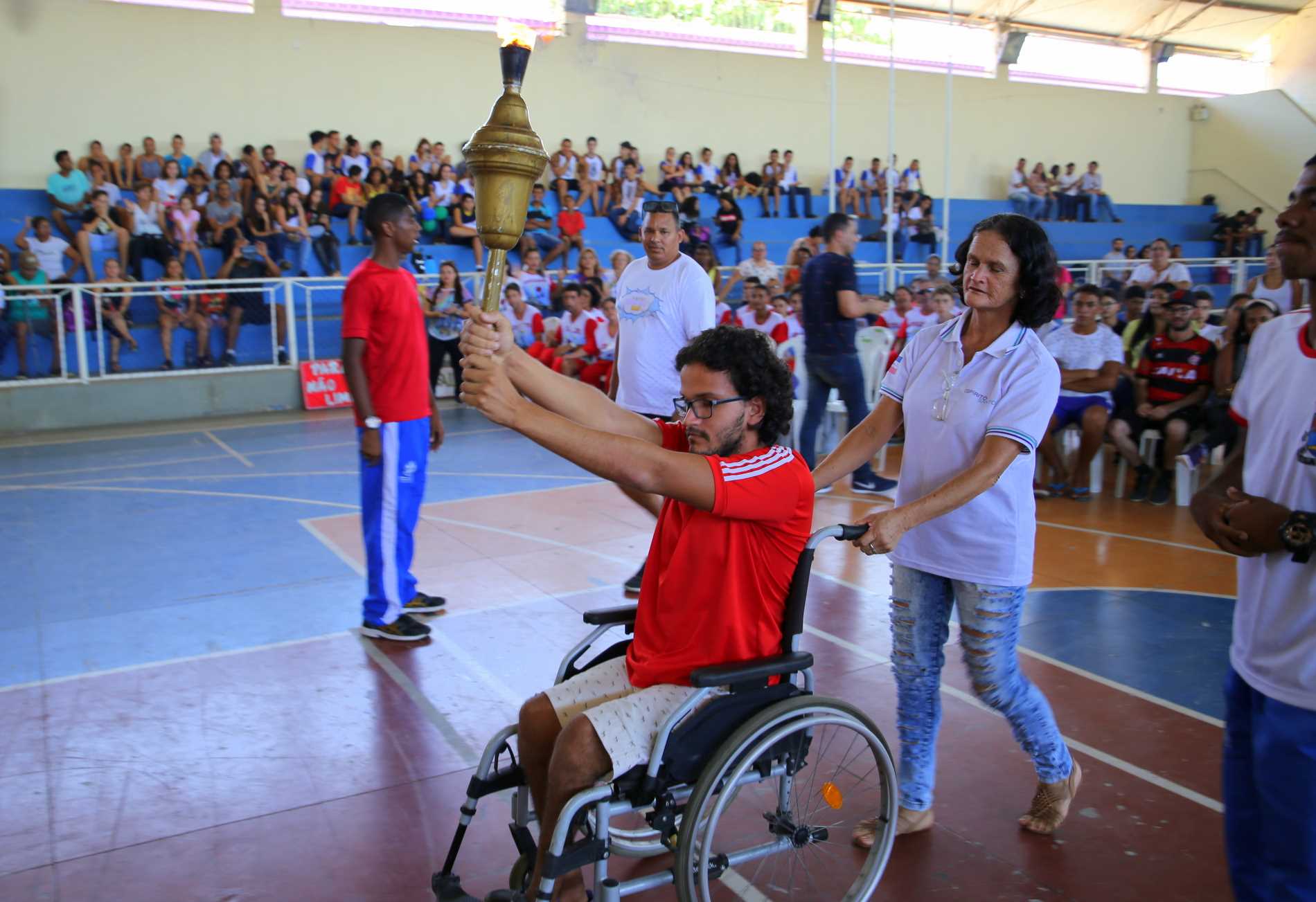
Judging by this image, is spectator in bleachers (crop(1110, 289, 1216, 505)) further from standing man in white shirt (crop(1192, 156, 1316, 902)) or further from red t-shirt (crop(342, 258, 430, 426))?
standing man in white shirt (crop(1192, 156, 1316, 902))

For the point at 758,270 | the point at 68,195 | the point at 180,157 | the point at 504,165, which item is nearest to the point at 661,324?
the point at 504,165

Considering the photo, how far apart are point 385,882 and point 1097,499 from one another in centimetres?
631

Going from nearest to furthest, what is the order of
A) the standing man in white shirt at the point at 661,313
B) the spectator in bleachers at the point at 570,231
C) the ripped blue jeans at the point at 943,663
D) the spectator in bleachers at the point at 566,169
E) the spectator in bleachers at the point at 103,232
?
1. the ripped blue jeans at the point at 943,663
2. the standing man in white shirt at the point at 661,313
3. the spectator in bleachers at the point at 103,232
4. the spectator in bleachers at the point at 570,231
5. the spectator in bleachers at the point at 566,169

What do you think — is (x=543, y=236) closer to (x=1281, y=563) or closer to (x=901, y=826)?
(x=901, y=826)

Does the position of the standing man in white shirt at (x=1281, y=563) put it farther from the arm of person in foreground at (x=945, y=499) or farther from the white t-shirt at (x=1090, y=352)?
the white t-shirt at (x=1090, y=352)

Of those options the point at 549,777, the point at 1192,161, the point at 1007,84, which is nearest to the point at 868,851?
the point at 549,777

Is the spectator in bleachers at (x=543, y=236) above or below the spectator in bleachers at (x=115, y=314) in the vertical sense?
above

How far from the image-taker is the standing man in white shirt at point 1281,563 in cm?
183

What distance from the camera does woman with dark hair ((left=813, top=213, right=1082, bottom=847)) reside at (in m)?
2.71

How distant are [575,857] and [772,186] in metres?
17.9

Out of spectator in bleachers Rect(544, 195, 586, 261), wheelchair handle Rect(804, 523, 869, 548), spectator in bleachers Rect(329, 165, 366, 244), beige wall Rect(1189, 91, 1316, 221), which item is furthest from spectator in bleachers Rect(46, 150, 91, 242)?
beige wall Rect(1189, 91, 1316, 221)

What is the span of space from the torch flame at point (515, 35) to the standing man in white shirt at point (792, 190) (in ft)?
57.4

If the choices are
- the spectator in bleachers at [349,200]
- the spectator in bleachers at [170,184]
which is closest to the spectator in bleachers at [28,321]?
the spectator in bleachers at [170,184]

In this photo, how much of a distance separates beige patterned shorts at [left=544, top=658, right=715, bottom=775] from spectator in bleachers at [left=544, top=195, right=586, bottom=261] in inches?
513
